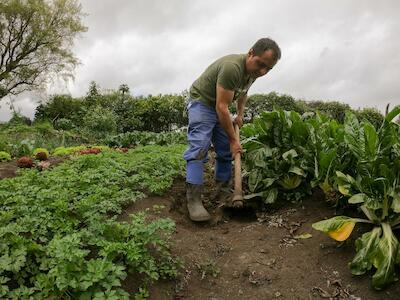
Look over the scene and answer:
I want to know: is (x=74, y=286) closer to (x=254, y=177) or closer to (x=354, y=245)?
(x=354, y=245)

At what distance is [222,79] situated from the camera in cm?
404

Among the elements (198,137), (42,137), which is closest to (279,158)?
(198,137)

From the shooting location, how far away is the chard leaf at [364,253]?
2.87 meters

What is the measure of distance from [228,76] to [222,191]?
1.45 m

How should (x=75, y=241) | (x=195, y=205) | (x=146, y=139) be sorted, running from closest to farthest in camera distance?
1. (x=75, y=241)
2. (x=195, y=205)
3. (x=146, y=139)

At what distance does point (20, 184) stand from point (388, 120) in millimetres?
3197

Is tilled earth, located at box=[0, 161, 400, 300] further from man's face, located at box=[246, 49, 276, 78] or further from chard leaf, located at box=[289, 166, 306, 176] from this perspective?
man's face, located at box=[246, 49, 276, 78]

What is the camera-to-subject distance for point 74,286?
7.49 ft

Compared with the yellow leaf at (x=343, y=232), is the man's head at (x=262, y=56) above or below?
above

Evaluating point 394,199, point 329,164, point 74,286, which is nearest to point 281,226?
point 329,164

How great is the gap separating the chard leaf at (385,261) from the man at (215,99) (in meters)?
1.72

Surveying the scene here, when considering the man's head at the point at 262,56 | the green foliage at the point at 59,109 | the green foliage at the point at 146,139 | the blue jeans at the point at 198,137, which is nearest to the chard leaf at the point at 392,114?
the man's head at the point at 262,56

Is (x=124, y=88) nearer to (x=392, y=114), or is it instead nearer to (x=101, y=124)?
(x=101, y=124)

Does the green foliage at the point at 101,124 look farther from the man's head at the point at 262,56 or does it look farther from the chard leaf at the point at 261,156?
the man's head at the point at 262,56
